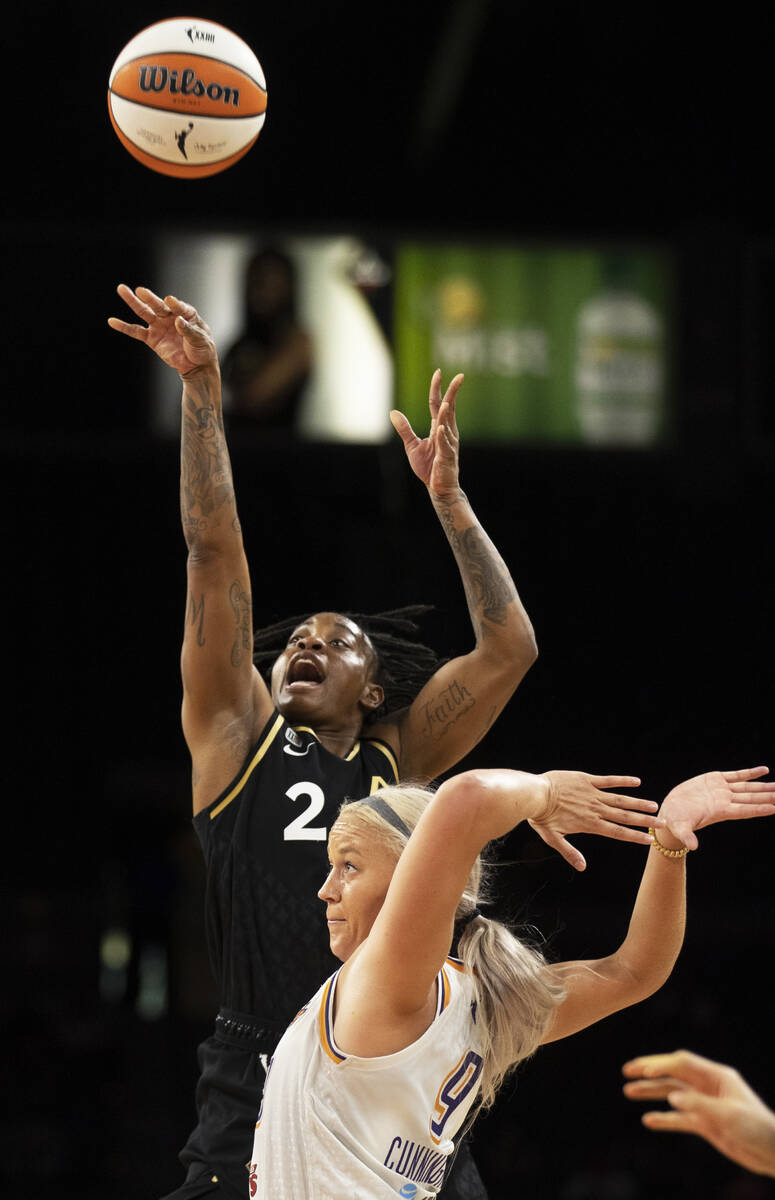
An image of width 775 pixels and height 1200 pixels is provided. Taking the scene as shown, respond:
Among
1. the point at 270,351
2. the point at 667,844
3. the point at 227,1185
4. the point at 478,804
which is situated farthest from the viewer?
the point at 270,351

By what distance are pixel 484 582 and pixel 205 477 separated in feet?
2.54

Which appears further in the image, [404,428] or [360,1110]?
[404,428]

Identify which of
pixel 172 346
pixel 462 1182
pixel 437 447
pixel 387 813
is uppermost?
pixel 172 346

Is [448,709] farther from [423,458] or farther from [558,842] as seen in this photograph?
[558,842]

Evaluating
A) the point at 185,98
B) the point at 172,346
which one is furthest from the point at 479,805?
the point at 185,98

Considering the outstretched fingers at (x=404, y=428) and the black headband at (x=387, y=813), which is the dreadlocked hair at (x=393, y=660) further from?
the black headband at (x=387, y=813)

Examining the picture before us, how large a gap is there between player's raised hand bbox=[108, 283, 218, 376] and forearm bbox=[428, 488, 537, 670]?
2.28 feet

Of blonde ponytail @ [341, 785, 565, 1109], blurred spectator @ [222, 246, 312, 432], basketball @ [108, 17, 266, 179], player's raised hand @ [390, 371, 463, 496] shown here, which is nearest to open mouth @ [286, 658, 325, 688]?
player's raised hand @ [390, 371, 463, 496]

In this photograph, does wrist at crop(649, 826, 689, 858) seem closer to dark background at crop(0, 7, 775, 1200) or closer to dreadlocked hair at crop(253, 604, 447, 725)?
dreadlocked hair at crop(253, 604, 447, 725)

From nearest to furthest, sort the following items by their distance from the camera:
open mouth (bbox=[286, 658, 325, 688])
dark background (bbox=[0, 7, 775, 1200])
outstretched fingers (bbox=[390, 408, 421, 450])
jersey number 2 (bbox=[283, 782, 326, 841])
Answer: jersey number 2 (bbox=[283, 782, 326, 841]) → outstretched fingers (bbox=[390, 408, 421, 450]) → open mouth (bbox=[286, 658, 325, 688]) → dark background (bbox=[0, 7, 775, 1200])

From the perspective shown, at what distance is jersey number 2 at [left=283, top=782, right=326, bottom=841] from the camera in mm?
3477

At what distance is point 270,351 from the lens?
28.9 feet

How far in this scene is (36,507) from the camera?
955 cm

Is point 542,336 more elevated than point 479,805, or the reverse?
point 542,336
